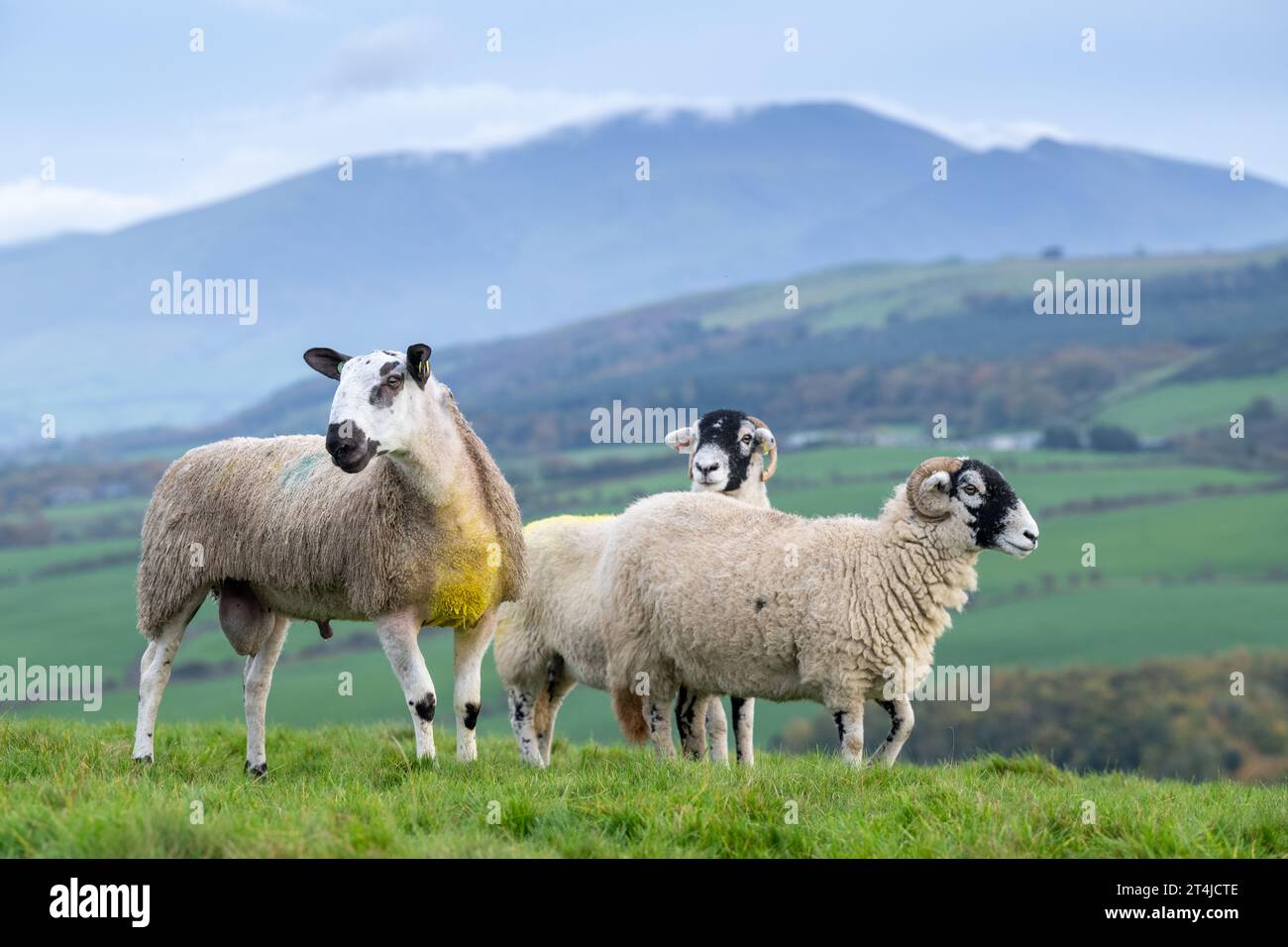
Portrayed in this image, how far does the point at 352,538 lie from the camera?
10.1m

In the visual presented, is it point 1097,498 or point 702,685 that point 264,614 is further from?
point 1097,498

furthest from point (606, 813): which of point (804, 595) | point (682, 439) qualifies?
point (682, 439)

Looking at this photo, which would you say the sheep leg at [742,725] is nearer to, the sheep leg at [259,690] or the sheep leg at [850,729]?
the sheep leg at [850,729]

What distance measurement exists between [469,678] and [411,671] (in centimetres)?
50

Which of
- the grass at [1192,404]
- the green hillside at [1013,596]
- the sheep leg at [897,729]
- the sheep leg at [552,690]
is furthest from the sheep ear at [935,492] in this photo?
the grass at [1192,404]

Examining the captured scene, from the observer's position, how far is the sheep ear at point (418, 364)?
32.2 feet

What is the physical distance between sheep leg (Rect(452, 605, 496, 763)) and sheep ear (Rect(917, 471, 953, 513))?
12.1 ft

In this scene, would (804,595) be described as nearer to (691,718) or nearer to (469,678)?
(691,718)

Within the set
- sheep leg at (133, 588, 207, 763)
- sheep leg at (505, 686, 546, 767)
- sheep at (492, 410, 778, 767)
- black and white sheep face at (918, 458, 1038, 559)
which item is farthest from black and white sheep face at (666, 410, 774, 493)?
sheep leg at (133, 588, 207, 763)

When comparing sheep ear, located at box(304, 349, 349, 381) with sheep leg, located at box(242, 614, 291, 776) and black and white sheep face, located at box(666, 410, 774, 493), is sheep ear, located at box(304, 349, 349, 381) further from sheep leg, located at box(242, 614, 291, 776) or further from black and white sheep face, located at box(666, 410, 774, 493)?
black and white sheep face, located at box(666, 410, 774, 493)

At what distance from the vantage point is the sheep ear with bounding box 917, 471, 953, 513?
11.6 metres

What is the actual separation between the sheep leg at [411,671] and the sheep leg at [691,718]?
9.02ft
